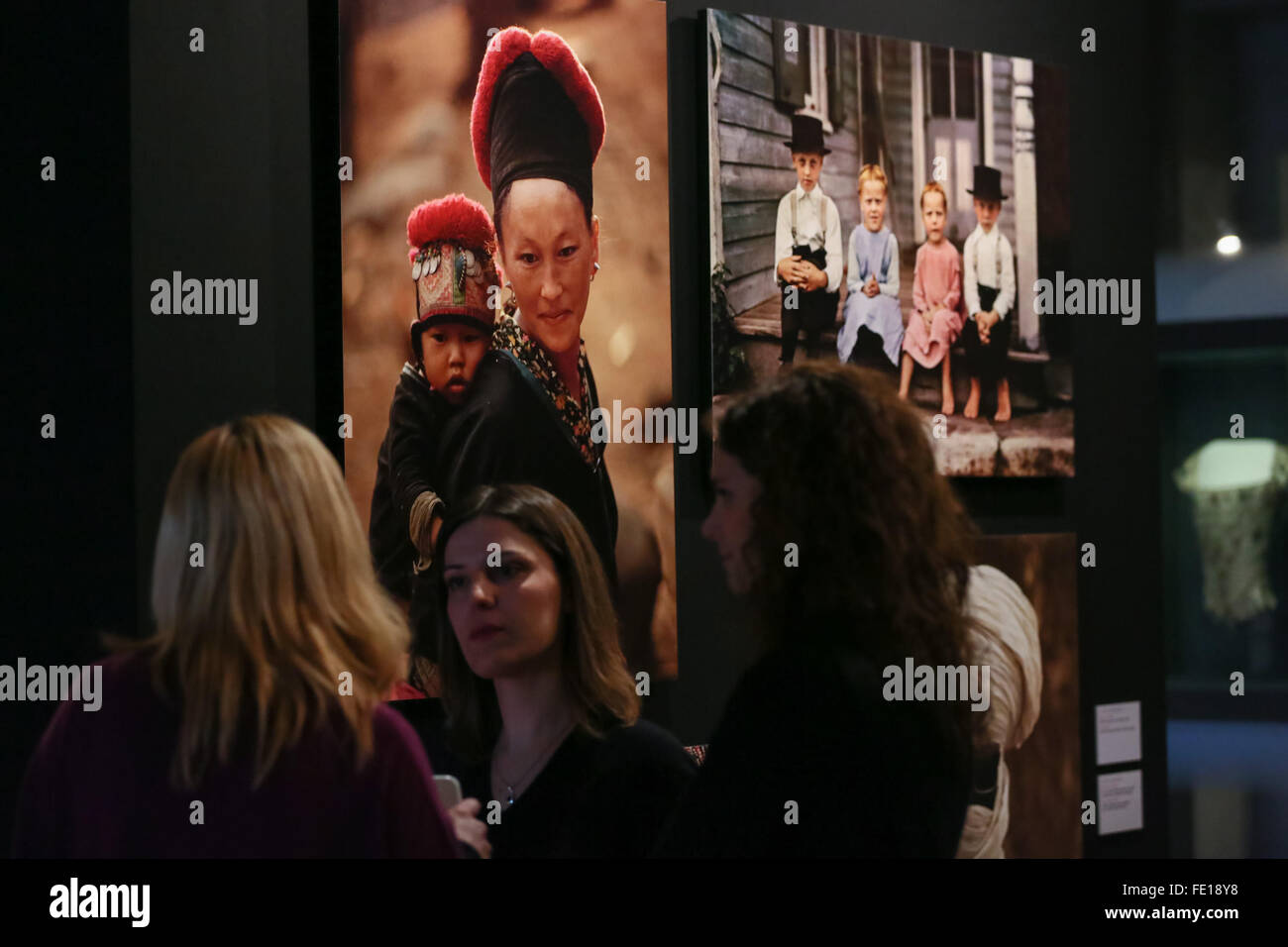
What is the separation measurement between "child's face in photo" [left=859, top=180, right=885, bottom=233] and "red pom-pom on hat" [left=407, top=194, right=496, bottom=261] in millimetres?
1056

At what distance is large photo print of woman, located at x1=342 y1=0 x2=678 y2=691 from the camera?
114 inches

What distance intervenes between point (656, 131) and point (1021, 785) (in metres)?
1.99

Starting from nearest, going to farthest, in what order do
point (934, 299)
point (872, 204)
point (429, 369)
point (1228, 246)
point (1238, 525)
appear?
point (429, 369), point (872, 204), point (934, 299), point (1228, 246), point (1238, 525)

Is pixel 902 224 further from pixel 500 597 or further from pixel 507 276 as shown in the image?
pixel 500 597

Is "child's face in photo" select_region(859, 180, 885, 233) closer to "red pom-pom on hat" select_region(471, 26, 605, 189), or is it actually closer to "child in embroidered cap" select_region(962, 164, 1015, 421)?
"child in embroidered cap" select_region(962, 164, 1015, 421)

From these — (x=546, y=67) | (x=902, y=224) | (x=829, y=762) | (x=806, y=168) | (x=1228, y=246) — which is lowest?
(x=829, y=762)

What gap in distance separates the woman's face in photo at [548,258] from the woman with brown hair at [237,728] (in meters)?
1.08

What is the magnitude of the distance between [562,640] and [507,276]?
0.81m

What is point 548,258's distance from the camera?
10.1 feet

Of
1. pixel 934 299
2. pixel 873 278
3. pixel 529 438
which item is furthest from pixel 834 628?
pixel 934 299

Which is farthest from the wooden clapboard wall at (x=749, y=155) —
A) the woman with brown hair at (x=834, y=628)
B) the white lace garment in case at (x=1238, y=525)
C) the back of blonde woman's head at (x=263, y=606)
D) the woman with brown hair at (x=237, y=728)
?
the white lace garment in case at (x=1238, y=525)

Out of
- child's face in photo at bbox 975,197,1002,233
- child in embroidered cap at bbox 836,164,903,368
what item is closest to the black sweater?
child in embroidered cap at bbox 836,164,903,368

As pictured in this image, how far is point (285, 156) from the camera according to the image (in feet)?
9.33

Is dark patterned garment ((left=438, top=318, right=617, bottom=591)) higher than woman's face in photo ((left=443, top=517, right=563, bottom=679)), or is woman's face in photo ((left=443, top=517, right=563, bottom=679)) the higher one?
dark patterned garment ((left=438, top=318, right=617, bottom=591))
